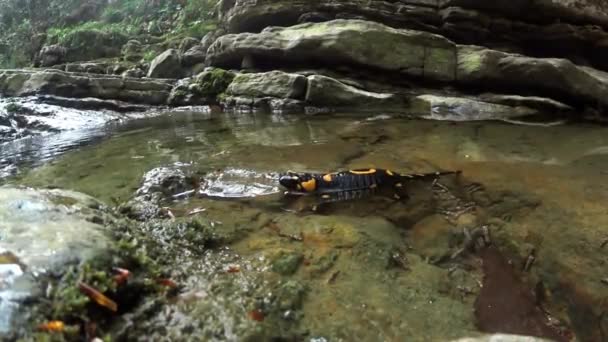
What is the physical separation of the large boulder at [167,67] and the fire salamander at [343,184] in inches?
390

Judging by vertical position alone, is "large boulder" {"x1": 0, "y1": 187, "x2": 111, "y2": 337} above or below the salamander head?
above

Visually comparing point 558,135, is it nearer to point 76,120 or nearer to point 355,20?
point 355,20

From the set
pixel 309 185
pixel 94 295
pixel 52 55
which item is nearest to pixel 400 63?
pixel 309 185

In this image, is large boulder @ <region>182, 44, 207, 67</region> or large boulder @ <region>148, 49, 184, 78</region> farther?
large boulder @ <region>182, 44, 207, 67</region>

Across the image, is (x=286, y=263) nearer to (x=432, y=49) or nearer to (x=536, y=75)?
(x=536, y=75)

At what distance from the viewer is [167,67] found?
496 inches

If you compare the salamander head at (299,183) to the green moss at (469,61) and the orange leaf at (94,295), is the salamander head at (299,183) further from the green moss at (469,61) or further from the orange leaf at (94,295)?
the green moss at (469,61)

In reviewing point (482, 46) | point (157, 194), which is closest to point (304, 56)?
point (482, 46)

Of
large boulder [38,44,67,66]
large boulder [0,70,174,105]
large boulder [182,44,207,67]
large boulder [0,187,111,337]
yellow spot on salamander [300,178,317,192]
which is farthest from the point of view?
large boulder [38,44,67,66]

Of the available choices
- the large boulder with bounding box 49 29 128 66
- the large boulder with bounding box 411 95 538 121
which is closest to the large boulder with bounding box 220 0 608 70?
the large boulder with bounding box 411 95 538 121

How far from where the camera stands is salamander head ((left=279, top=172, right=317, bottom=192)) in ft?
11.9

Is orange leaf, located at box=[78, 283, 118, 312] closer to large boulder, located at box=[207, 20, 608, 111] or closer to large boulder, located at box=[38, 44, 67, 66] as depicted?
large boulder, located at box=[207, 20, 608, 111]

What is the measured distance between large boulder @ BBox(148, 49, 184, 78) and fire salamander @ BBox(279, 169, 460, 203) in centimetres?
991

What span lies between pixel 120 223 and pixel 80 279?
71 cm
